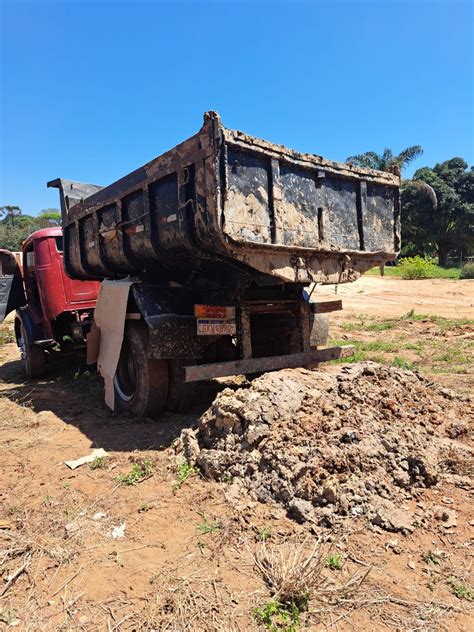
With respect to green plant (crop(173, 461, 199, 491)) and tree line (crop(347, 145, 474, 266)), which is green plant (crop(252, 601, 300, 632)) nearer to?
green plant (crop(173, 461, 199, 491))

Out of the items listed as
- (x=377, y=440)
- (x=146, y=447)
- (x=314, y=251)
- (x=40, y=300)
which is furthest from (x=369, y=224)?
(x=40, y=300)

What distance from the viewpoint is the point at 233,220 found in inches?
149

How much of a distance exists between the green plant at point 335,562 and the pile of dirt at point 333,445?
1.02 ft

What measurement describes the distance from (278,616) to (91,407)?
4.23 metres

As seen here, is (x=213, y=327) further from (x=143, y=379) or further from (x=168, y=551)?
(x=168, y=551)

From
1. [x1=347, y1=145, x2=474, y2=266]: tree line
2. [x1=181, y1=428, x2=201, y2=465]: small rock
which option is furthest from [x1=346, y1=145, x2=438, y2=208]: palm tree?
[x1=181, y1=428, x2=201, y2=465]: small rock

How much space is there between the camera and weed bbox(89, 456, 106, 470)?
3805 millimetres

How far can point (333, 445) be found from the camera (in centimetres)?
327

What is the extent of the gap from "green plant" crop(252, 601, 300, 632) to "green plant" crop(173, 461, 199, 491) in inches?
53.9

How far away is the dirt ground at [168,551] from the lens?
2105mm

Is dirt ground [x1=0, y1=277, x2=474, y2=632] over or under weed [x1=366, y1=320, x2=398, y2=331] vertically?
under

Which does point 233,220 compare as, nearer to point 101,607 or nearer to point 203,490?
point 203,490

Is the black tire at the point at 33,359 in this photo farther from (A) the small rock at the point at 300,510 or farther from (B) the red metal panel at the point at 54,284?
(A) the small rock at the point at 300,510

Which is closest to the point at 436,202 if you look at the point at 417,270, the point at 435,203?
the point at 435,203
